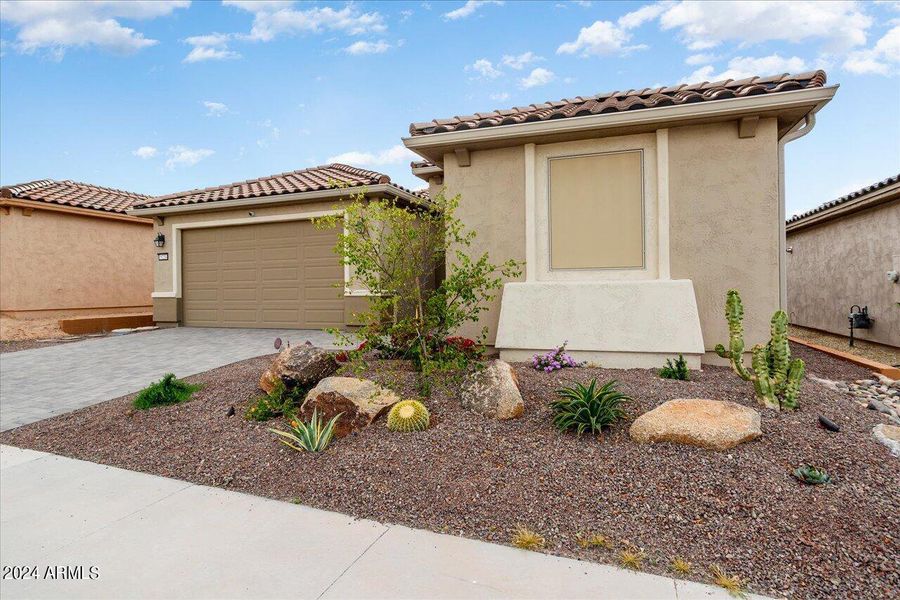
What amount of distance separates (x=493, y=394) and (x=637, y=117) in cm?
431

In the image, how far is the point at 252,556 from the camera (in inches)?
104

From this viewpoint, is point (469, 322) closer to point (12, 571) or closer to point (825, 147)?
point (12, 571)

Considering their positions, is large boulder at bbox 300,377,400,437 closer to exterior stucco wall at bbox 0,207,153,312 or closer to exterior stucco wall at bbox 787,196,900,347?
exterior stucco wall at bbox 787,196,900,347

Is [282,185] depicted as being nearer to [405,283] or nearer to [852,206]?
[405,283]

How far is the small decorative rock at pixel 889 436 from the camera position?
3.64 metres

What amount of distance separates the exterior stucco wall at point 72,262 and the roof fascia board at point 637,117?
1240 cm

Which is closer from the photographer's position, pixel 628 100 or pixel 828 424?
pixel 828 424

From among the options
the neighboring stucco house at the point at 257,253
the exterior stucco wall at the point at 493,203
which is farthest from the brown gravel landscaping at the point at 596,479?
the neighboring stucco house at the point at 257,253

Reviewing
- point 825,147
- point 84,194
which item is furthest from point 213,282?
point 825,147

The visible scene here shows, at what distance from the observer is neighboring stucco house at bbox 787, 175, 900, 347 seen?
908 centimetres

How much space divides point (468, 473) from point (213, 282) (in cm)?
1122

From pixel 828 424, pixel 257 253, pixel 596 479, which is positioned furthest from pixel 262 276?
pixel 828 424

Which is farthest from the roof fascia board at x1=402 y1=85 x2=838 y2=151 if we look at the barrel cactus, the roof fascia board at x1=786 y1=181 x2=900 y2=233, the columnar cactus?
the roof fascia board at x1=786 y1=181 x2=900 y2=233

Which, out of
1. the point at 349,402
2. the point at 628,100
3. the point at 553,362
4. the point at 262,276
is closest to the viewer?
the point at 349,402
